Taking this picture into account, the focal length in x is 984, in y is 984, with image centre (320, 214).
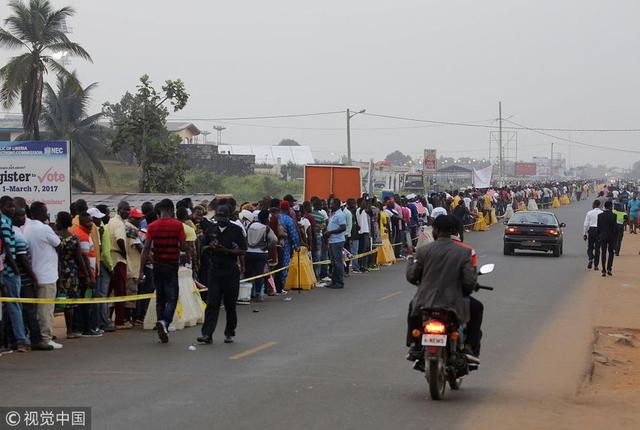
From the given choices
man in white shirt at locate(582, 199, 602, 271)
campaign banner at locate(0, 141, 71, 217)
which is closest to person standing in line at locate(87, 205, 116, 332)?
campaign banner at locate(0, 141, 71, 217)

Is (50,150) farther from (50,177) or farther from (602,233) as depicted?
(602,233)

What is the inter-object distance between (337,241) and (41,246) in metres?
10.0

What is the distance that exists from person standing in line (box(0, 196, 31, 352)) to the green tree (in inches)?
1090

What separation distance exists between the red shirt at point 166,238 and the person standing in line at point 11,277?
1856 millimetres

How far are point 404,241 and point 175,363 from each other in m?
19.5

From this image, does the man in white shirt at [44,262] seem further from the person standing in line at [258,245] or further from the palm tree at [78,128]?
the palm tree at [78,128]

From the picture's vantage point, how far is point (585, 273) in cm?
2688

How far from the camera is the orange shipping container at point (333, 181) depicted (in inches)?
1328

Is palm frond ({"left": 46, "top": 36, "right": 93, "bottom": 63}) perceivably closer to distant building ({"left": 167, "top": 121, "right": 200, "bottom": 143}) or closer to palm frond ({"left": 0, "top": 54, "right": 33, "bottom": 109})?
palm frond ({"left": 0, "top": 54, "right": 33, "bottom": 109})

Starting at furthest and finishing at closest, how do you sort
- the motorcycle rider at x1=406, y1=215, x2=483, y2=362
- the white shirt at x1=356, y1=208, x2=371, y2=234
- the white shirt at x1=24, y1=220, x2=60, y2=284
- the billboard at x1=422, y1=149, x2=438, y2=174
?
the billboard at x1=422, y1=149, x2=438, y2=174 → the white shirt at x1=356, y1=208, x2=371, y2=234 → the white shirt at x1=24, y1=220, x2=60, y2=284 → the motorcycle rider at x1=406, y1=215, x2=483, y2=362

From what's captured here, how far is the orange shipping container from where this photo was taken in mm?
33719

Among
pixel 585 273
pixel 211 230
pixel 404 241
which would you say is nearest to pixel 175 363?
pixel 211 230

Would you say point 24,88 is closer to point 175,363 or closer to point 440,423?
point 175,363

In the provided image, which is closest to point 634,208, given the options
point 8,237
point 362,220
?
point 362,220
